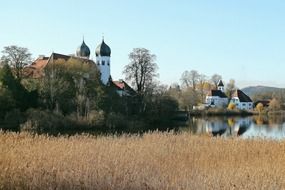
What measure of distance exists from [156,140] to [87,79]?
40214 millimetres

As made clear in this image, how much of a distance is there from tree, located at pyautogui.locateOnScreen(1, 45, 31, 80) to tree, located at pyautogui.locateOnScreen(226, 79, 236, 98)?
7687cm

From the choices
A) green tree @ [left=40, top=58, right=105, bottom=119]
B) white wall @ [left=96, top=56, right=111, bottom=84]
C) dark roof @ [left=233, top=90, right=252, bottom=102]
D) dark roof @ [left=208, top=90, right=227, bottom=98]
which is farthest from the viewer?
dark roof @ [left=233, top=90, right=252, bottom=102]

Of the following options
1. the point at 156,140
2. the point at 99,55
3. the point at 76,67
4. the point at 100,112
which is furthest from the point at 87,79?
the point at 156,140

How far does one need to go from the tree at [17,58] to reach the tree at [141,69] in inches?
481

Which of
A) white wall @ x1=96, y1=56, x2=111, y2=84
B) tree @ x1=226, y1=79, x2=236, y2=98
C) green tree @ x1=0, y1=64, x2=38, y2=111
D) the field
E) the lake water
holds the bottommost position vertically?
the lake water

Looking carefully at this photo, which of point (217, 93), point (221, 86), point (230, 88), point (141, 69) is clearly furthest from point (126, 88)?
point (221, 86)

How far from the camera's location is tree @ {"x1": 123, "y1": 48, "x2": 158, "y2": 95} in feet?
185

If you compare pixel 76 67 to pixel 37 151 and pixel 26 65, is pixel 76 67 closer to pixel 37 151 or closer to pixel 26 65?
pixel 26 65

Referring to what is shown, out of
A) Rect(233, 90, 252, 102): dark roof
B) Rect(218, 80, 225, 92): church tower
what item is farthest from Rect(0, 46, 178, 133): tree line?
Rect(218, 80, 225, 92): church tower

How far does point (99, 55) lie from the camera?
80.2m

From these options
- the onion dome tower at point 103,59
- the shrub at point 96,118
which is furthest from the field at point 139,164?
the onion dome tower at point 103,59

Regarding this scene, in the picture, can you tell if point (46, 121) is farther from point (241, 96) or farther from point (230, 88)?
point (230, 88)

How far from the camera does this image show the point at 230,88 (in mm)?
123312

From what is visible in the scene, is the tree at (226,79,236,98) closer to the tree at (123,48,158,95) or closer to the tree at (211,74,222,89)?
the tree at (211,74,222,89)
